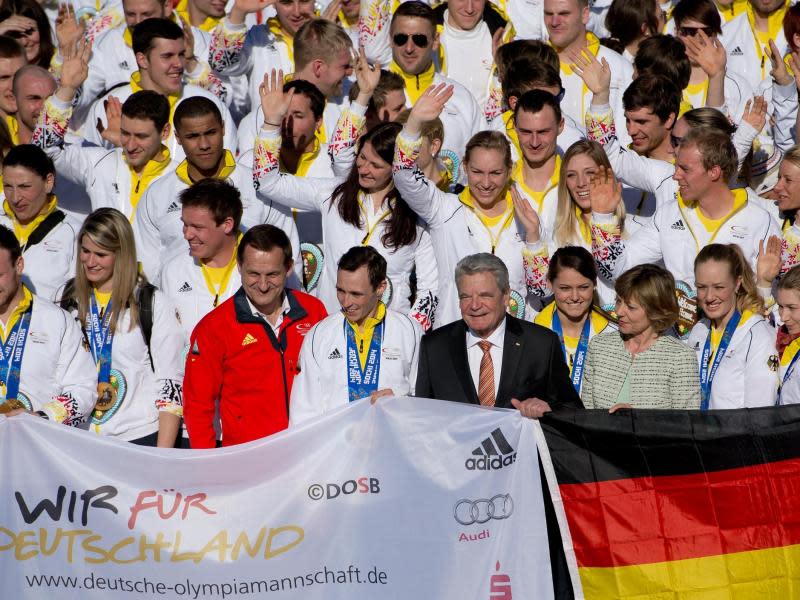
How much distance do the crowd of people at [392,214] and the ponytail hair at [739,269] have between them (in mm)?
14

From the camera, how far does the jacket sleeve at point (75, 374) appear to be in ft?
29.4

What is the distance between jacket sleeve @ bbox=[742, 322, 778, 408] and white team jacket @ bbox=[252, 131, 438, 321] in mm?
2385

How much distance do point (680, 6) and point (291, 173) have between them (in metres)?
3.66

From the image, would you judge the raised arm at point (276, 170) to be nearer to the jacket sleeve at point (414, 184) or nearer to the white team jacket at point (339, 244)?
the white team jacket at point (339, 244)

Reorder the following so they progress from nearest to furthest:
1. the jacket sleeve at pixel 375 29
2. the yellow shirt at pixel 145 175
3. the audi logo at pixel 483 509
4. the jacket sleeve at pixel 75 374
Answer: the audi logo at pixel 483 509
the jacket sleeve at pixel 75 374
the yellow shirt at pixel 145 175
the jacket sleeve at pixel 375 29

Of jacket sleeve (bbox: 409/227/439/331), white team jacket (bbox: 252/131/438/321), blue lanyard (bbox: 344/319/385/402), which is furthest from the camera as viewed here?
white team jacket (bbox: 252/131/438/321)

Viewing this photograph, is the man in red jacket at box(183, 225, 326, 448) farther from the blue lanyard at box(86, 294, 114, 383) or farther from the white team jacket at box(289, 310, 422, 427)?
the blue lanyard at box(86, 294, 114, 383)

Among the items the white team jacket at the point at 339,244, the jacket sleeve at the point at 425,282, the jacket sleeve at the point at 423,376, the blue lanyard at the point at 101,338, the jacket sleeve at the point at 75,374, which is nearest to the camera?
the jacket sleeve at the point at 423,376

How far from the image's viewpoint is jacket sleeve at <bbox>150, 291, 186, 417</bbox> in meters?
9.30

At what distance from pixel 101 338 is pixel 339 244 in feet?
6.84

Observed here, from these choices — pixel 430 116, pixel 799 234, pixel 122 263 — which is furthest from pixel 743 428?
pixel 122 263

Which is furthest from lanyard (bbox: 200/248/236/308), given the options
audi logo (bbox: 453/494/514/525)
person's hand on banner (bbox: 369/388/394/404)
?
audi logo (bbox: 453/494/514/525)

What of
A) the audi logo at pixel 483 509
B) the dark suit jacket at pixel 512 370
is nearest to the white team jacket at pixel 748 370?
the dark suit jacket at pixel 512 370

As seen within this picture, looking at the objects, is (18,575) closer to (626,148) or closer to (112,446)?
(112,446)
